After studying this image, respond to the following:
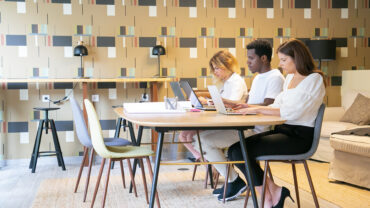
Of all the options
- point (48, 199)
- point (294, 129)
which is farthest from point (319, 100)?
point (48, 199)

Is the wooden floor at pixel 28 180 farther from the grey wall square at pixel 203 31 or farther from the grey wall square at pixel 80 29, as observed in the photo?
the grey wall square at pixel 203 31

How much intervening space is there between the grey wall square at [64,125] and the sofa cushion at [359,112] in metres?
3.31

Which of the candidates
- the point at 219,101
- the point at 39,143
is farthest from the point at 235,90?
the point at 39,143

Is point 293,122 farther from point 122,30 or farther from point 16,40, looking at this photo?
point 16,40

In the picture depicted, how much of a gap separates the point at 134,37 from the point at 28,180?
7.22 feet

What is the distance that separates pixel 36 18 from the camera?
5340 mm

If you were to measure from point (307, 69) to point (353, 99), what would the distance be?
2.94 metres

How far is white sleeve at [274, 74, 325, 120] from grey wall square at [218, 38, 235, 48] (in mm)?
3228

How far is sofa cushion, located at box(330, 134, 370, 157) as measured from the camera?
3453 mm

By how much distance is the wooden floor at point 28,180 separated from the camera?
3414 millimetres

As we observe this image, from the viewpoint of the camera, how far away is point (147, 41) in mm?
5590

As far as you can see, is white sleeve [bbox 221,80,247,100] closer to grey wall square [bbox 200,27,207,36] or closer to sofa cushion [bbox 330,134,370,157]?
sofa cushion [bbox 330,134,370,157]

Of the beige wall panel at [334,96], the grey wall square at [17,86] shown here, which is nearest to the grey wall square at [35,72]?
the grey wall square at [17,86]

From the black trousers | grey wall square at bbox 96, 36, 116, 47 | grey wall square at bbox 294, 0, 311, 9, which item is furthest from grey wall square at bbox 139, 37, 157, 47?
the black trousers
